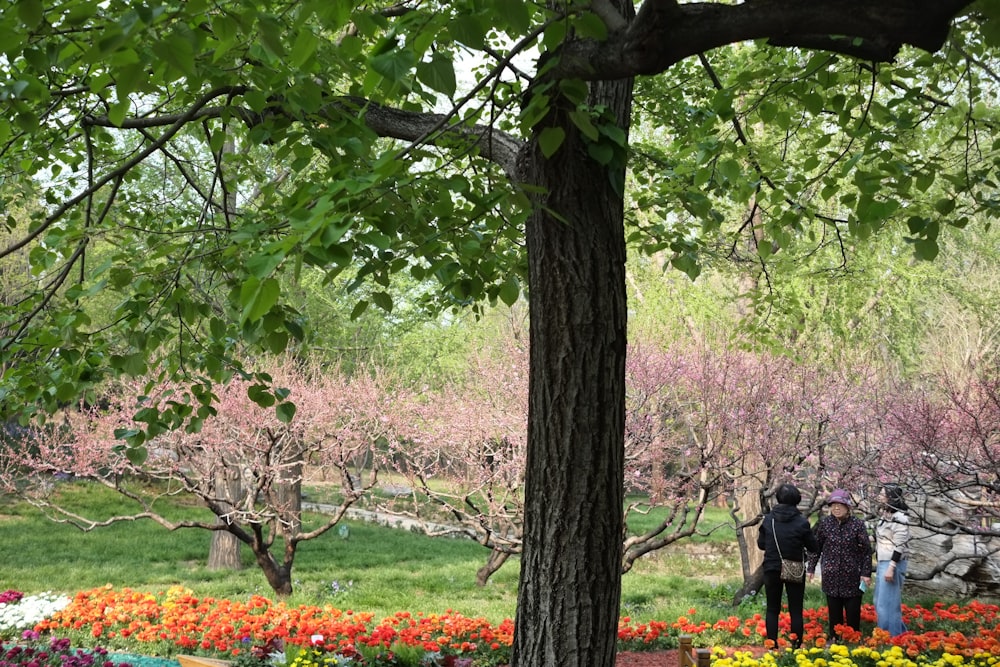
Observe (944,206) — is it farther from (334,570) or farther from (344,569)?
(344,569)

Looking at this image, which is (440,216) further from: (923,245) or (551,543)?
(923,245)

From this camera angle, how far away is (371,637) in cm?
655

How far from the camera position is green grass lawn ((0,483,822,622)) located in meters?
11.6

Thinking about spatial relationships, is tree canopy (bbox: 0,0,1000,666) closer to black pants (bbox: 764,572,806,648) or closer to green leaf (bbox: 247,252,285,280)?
green leaf (bbox: 247,252,285,280)

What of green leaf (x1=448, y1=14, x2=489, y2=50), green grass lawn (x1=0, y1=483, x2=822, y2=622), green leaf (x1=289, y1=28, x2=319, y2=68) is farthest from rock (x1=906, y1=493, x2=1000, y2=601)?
green leaf (x1=289, y1=28, x2=319, y2=68)

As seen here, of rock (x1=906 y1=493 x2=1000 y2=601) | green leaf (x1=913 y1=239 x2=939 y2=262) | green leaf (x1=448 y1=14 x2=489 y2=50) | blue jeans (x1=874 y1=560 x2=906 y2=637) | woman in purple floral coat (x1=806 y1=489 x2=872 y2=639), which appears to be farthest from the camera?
rock (x1=906 y1=493 x2=1000 y2=601)

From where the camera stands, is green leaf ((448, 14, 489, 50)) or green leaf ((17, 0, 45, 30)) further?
green leaf ((448, 14, 489, 50))

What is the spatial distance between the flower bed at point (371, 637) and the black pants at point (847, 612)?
10.0 inches

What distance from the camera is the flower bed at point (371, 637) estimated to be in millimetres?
6094

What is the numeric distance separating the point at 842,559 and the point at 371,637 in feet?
14.1

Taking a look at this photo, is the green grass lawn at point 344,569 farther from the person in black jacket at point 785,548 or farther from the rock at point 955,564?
the rock at point 955,564

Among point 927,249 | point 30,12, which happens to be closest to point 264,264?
point 30,12

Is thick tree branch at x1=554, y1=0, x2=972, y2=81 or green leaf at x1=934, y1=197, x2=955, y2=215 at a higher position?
thick tree branch at x1=554, y1=0, x2=972, y2=81

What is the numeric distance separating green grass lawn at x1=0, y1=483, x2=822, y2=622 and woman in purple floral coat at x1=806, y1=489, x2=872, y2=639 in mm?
2013
